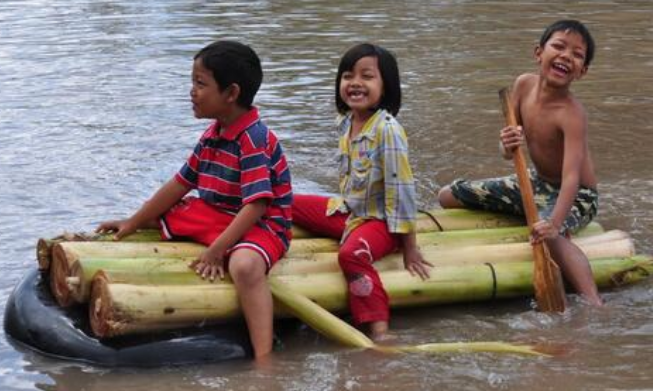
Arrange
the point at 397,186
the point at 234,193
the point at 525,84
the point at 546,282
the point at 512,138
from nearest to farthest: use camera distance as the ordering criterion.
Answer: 1. the point at 234,193
2. the point at 397,186
3. the point at 546,282
4. the point at 512,138
5. the point at 525,84

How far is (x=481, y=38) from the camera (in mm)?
12305

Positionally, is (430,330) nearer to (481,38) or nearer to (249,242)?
(249,242)

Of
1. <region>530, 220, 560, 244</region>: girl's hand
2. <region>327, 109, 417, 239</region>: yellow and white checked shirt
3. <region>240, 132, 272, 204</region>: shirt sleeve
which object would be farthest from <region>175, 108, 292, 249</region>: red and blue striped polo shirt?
<region>530, 220, 560, 244</region>: girl's hand

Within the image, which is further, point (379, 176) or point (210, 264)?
point (379, 176)

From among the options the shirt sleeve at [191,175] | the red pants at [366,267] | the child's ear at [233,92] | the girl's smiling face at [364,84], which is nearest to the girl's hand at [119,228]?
the shirt sleeve at [191,175]

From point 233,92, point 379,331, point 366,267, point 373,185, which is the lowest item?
point 379,331

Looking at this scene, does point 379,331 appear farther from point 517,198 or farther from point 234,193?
point 517,198

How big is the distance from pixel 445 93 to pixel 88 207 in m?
3.94

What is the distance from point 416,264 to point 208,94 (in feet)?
3.61

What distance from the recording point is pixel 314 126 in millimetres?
8484

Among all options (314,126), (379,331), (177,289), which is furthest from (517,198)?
(314,126)

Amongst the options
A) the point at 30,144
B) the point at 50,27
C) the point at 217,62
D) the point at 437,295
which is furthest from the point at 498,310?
the point at 50,27

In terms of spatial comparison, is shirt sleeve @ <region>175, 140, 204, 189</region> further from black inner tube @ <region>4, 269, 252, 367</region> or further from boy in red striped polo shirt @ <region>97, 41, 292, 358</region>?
black inner tube @ <region>4, 269, 252, 367</region>

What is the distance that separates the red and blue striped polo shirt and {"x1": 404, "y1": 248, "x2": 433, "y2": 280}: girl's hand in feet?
1.67
